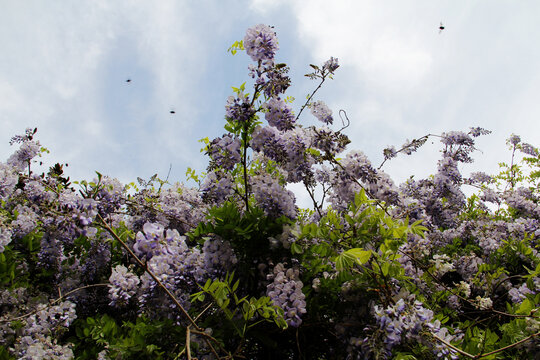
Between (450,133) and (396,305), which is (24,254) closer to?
(396,305)

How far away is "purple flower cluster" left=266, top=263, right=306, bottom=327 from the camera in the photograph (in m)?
2.14

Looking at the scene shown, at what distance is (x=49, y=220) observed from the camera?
3566 mm

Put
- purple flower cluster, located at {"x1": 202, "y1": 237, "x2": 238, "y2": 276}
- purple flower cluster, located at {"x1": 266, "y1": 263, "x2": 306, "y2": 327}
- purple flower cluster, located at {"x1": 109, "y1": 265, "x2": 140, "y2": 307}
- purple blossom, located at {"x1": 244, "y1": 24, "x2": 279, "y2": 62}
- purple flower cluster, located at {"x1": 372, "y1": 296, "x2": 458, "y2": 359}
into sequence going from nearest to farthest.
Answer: purple flower cluster, located at {"x1": 372, "y1": 296, "x2": 458, "y2": 359} → purple flower cluster, located at {"x1": 266, "y1": 263, "x2": 306, "y2": 327} → purple flower cluster, located at {"x1": 202, "y1": 237, "x2": 238, "y2": 276} → purple flower cluster, located at {"x1": 109, "y1": 265, "x2": 140, "y2": 307} → purple blossom, located at {"x1": 244, "y1": 24, "x2": 279, "y2": 62}

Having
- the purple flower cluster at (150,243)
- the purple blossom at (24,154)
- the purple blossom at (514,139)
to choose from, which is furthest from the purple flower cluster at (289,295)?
the purple blossom at (514,139)

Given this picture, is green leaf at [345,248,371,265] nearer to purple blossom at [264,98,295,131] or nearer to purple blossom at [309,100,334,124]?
purple blossom at [264,98,295,131]

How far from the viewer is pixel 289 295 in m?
2.22

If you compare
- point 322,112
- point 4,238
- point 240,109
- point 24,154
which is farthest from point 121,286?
point 24,154

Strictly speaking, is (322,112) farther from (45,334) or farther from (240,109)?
(45,334)

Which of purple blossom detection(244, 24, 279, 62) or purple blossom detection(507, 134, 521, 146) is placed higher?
purple blossom detection(507, 134, 521, 146)

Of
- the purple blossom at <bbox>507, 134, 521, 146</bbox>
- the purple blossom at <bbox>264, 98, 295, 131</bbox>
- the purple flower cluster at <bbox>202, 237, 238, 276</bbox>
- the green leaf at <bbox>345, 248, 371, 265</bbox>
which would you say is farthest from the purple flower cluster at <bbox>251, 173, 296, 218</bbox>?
the purple blossom at <bbox>507, 134, 521, 146</bbox>

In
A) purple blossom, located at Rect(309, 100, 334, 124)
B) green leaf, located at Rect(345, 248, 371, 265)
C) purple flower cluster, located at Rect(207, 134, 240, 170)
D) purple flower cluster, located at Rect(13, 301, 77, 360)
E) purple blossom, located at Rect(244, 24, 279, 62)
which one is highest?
purple blossom, located at Rect(309, 100, 334, 124)

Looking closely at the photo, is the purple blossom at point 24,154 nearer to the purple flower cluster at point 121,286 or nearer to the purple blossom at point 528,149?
the purple flower cluster at point 121,286

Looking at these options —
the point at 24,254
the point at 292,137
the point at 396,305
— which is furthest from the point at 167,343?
the point at 24,254

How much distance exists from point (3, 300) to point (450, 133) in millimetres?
6815
